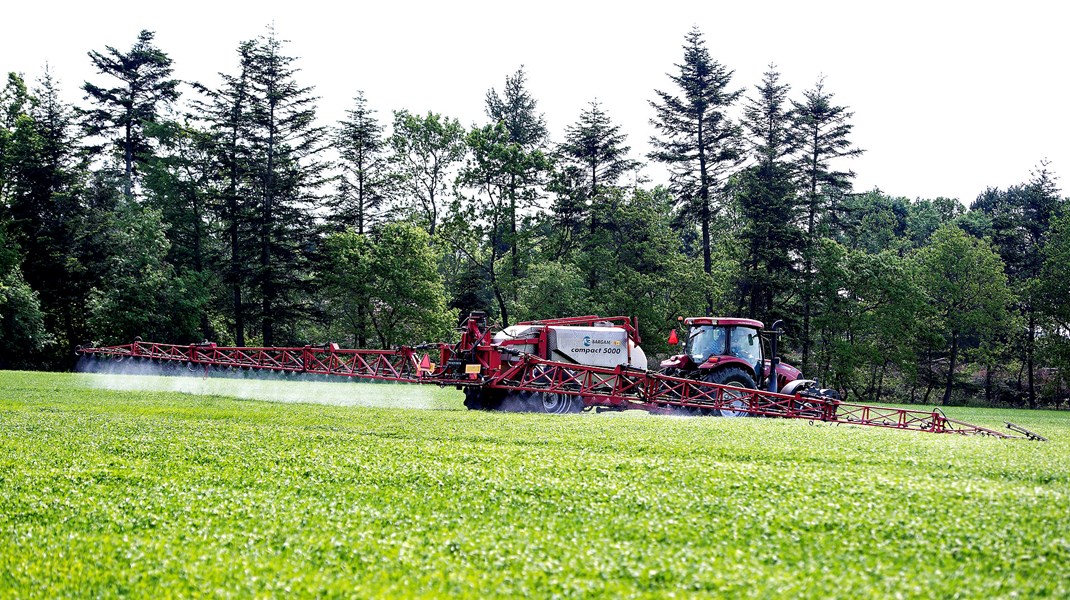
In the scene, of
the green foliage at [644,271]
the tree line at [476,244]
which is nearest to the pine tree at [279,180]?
the tree line at [476,244]

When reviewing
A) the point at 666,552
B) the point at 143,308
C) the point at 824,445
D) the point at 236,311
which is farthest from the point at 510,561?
the point at 236,311

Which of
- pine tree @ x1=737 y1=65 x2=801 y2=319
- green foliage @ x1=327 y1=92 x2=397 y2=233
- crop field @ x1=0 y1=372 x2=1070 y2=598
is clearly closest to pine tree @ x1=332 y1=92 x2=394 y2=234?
green foliage @ x1=327 y1=92 x2=397 y2=233

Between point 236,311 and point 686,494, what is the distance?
39.7 meters

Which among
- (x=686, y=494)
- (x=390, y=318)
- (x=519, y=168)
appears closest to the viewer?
(x=686, y=494)

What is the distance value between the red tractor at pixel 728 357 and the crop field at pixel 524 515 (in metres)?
7.53

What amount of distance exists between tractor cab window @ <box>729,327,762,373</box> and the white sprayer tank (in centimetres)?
229

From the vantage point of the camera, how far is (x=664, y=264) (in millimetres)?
40438

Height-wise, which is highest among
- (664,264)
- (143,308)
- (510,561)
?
(664,264)

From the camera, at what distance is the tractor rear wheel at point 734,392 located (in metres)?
17.8

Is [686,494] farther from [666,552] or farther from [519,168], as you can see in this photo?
[519,168]

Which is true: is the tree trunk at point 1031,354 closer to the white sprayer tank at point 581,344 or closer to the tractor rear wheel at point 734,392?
the tractor rear wheel at point 734,392

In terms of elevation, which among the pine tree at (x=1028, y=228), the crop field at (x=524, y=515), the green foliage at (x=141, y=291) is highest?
the pine tree at (x=1028, y=228)

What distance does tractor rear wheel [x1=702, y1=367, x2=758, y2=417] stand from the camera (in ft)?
58.3

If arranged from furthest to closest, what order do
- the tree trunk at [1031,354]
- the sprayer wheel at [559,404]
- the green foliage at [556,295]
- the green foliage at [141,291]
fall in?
the tree trunk at [1031,354] < the green foliage at [556,295] < the green foliage at [141,291] < the sprayer wheel at [559,404]
